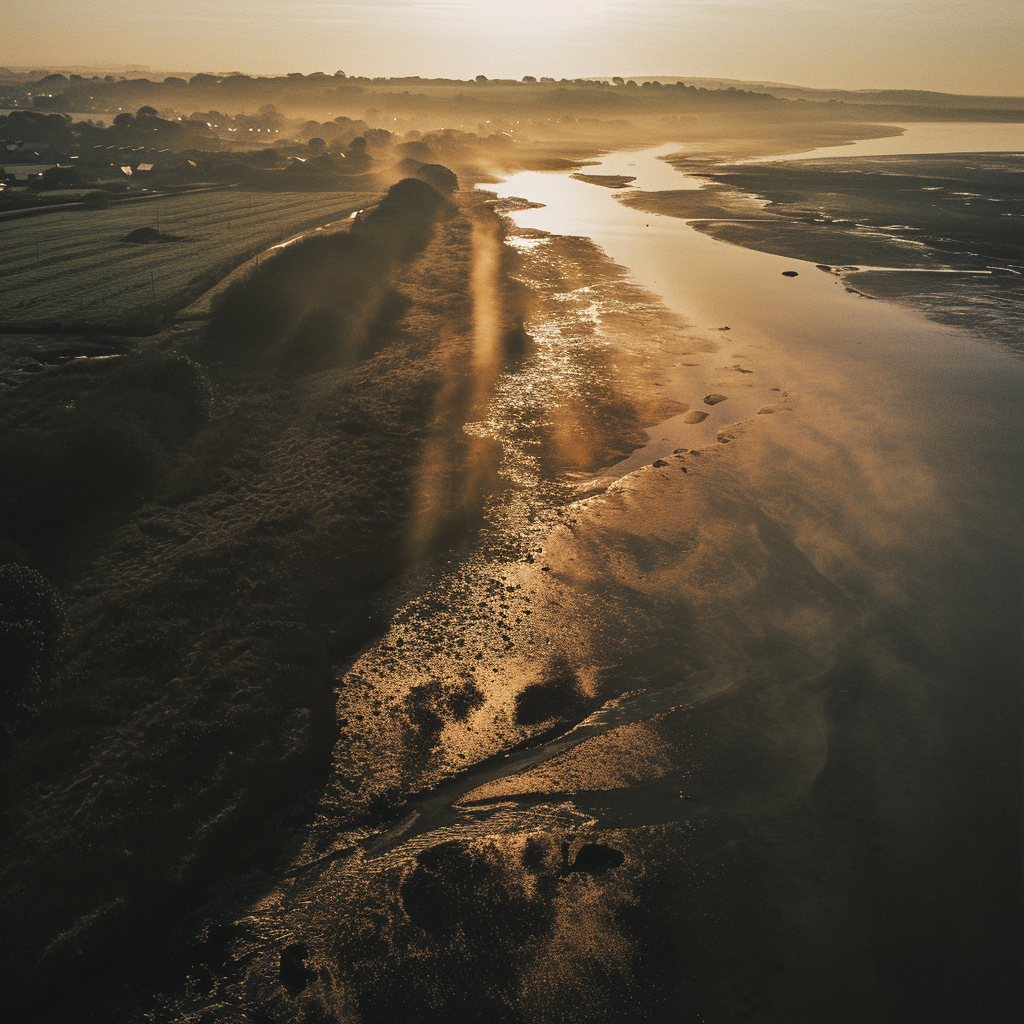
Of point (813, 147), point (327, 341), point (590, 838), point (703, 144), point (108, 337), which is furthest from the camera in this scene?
point (703, 144)

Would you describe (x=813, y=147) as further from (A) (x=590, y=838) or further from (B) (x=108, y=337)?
(A) (x=590, y=838)

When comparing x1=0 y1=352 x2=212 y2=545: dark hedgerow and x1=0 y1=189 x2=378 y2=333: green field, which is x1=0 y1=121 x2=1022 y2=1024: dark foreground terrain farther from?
x1=0 y1=189 x2=378 y2=333: green field

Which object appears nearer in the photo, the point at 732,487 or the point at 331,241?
the point at 732,487

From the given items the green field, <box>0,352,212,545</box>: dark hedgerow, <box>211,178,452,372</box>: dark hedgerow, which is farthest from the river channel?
the green field

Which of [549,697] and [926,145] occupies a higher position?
[926,145]

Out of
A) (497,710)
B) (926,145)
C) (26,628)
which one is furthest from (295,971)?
(926,145)

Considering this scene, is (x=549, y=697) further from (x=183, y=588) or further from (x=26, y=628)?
(x=26, y=628)

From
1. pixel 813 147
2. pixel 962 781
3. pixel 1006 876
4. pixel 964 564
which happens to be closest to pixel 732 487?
pixel 964 564
